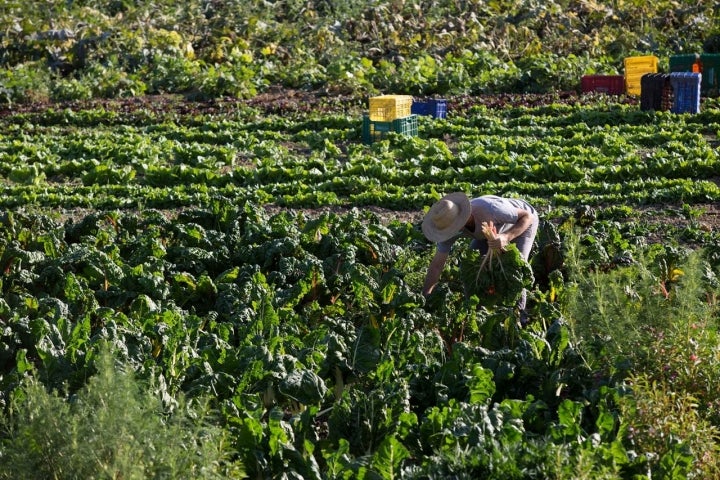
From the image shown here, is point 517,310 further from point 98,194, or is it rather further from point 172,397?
point 98,194

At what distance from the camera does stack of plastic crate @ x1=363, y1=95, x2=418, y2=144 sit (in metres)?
16.2

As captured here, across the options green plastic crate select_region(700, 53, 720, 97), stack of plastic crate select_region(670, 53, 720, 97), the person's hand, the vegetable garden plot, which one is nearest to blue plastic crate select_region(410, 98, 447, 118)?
the vegetable garden plot

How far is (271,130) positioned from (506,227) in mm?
9905

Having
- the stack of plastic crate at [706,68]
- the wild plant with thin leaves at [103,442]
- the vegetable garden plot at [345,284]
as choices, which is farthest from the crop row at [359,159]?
the wild plant with thin leaves at [103,442]

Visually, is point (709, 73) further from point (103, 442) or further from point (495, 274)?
point (103, 442)

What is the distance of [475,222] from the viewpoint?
26.7 ft

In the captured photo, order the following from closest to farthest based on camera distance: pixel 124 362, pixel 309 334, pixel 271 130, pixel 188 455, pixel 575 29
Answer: pixel 188 455 < pixel 124 362 < pixel 309 334 < pixel 271 130 < pixel 575 29

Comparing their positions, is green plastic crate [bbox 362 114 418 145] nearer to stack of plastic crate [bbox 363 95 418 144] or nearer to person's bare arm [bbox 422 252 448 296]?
stack of plastic crate [bbox 363 95 418 144]

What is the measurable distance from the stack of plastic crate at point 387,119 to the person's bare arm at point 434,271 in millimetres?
7699

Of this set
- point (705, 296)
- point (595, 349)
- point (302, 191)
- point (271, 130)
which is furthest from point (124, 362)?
point (271, 130)

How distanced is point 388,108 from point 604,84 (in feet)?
17.5

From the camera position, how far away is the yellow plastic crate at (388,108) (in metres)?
16.2

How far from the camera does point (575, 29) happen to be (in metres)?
25.0

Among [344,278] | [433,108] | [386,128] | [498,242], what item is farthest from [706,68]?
[498,242]
